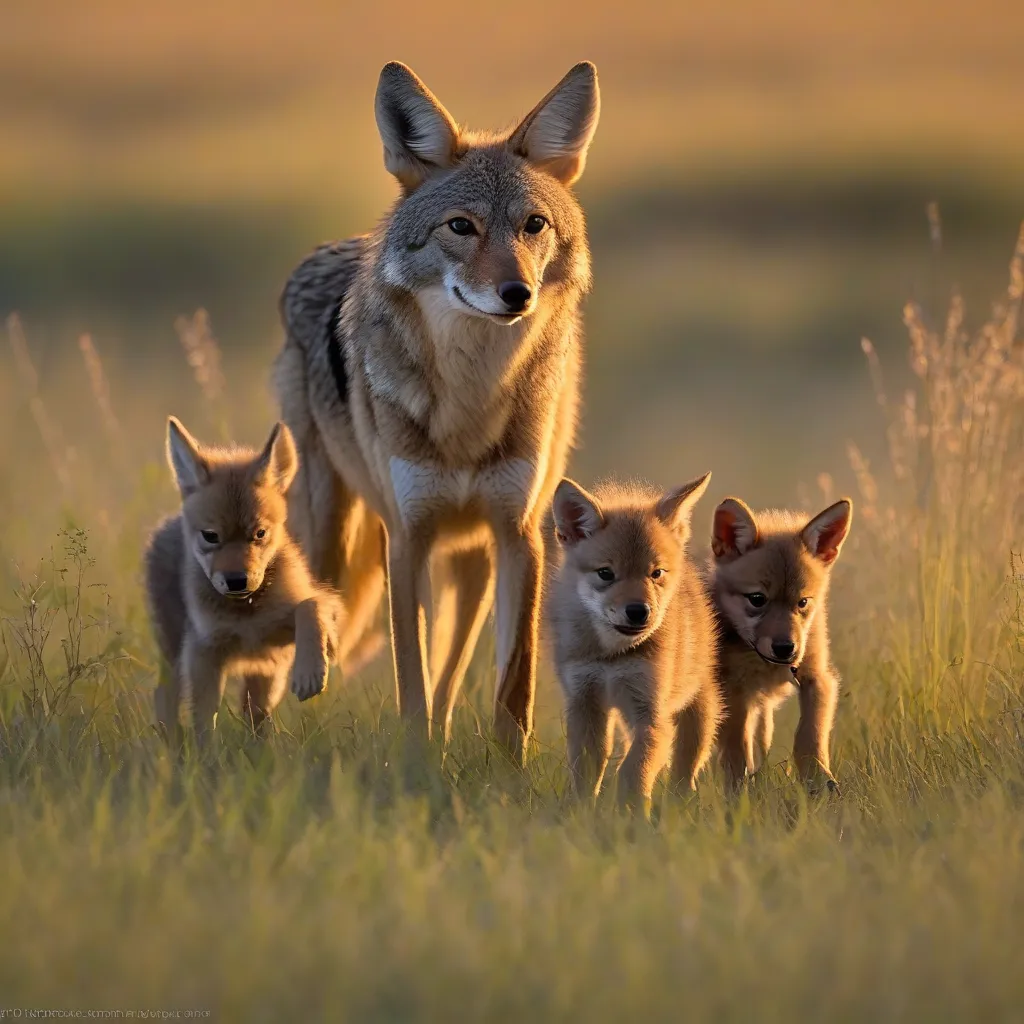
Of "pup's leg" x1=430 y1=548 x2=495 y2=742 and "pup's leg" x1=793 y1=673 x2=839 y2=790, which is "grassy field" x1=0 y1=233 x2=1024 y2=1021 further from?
"pup's leg" x1=430 y1=548 x2=495 y2=742

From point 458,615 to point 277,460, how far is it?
139 centimetres

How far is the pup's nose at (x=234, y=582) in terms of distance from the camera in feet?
17.3

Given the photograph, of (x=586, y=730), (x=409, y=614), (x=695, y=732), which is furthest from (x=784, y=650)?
(x=409, y=614)

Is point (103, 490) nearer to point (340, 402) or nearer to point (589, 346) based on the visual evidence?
point (340, 402)

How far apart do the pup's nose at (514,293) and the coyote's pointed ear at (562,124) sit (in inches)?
35.5

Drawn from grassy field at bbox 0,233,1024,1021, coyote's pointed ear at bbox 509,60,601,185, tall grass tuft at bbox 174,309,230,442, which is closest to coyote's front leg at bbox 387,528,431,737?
grassy field at bbox 0,233,1024,1021

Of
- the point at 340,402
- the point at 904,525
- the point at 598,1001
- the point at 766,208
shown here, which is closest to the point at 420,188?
the point at 340,402

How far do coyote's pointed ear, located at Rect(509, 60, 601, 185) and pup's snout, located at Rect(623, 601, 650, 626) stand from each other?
204 cm

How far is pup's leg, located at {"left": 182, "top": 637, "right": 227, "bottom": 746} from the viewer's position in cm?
555

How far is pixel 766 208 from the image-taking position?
20.0 metres

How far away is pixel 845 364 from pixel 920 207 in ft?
19.0

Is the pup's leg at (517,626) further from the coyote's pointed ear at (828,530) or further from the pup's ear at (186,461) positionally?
the pup's ear at (186,461)

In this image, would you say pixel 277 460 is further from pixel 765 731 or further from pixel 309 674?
pixel 765 731

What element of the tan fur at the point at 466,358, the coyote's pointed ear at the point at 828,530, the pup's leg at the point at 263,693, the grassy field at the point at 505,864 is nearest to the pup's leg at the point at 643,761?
the grassy field at the point at 505,864
